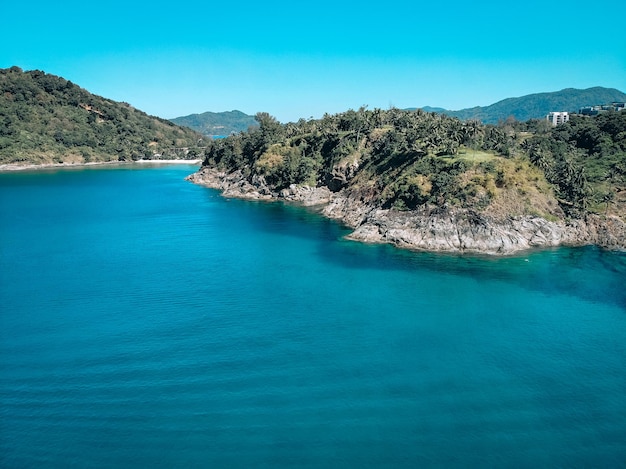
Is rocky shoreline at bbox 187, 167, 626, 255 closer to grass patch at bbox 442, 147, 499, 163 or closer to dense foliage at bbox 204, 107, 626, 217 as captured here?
dense foliage at bbox 204, 107, 626, 217

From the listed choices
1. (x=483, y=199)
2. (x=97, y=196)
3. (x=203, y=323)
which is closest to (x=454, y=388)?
(x=203, y=323)

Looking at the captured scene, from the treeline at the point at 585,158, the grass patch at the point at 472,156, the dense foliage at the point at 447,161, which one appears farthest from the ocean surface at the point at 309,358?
the grass patch at the point at 472,156

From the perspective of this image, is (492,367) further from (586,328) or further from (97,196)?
(97,196)

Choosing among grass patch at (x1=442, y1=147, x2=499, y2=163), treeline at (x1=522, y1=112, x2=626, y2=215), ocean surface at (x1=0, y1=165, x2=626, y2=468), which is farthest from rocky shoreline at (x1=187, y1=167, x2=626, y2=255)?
grass patch at (x1=442, y1=147, x2=499, y2=163)

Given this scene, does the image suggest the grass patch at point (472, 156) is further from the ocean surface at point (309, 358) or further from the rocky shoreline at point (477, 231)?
the ocean surface at point (309, 358)

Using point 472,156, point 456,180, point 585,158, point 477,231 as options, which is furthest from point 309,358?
point 585,158

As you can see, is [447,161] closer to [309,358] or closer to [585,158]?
[585,158]

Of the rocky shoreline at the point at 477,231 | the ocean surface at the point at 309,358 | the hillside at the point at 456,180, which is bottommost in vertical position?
the ocean surface at the point at 309,358
